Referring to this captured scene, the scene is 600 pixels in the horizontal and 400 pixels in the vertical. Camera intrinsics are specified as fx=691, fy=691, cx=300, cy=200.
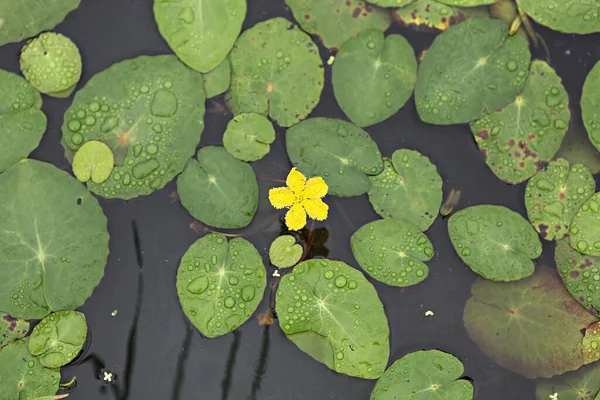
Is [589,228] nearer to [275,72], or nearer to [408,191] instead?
[408,191]

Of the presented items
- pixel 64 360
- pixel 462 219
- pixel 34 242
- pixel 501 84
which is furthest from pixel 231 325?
pixel 501 84

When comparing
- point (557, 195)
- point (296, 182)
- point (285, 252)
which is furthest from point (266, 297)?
point (557, 195)

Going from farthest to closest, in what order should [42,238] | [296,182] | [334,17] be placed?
[334,17] < [42,238] < [296,182]

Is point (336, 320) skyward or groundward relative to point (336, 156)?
groundward

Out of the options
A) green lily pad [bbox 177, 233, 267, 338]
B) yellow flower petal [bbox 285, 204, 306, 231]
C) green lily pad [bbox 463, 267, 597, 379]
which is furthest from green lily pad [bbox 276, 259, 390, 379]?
green lily pad [bbox 463, 267, 597, 379]

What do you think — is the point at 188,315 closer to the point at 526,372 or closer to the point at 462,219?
the point at 462,219

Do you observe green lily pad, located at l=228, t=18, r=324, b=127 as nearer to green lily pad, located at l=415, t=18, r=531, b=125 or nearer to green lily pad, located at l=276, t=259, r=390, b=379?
green lily pad, located at l=415, t=18, r=531, b=125
